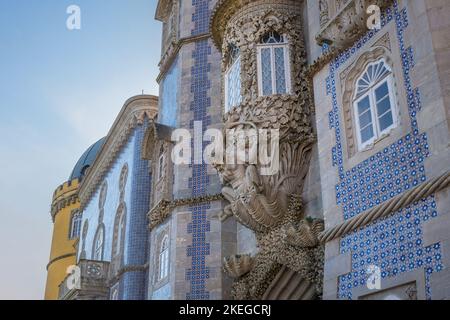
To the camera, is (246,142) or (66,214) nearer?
(246,142)

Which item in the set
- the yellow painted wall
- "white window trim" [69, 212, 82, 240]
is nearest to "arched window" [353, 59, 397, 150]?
the yellow painted wall

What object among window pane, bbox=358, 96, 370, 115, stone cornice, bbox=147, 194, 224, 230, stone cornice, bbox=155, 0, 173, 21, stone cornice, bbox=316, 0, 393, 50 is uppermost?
stone cornice, bbox=155, 0, 173, 21

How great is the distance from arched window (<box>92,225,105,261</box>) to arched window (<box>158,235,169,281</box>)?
7.59m

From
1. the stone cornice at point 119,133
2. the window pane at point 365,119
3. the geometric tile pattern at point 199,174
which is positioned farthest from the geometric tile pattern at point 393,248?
the stone cornice at point 119,133

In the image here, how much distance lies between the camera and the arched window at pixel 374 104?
8305 millimetres

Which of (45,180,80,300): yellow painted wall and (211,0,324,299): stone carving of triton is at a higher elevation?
(45,180,80,300): yellow painted wall

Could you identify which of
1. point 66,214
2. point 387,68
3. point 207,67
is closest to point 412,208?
point 387,68

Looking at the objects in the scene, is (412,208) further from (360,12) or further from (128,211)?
(128,211)

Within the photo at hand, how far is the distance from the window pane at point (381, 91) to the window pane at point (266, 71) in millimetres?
3172

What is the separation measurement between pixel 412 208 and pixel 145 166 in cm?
1279

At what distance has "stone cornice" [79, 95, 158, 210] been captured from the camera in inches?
812

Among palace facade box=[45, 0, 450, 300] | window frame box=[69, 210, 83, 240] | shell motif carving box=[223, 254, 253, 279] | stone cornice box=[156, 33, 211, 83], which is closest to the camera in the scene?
palace facade box=[45, 0, 450, 300]

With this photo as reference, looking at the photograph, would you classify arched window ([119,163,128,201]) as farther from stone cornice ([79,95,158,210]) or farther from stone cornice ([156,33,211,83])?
stone cornice ([156,33,211,83])
